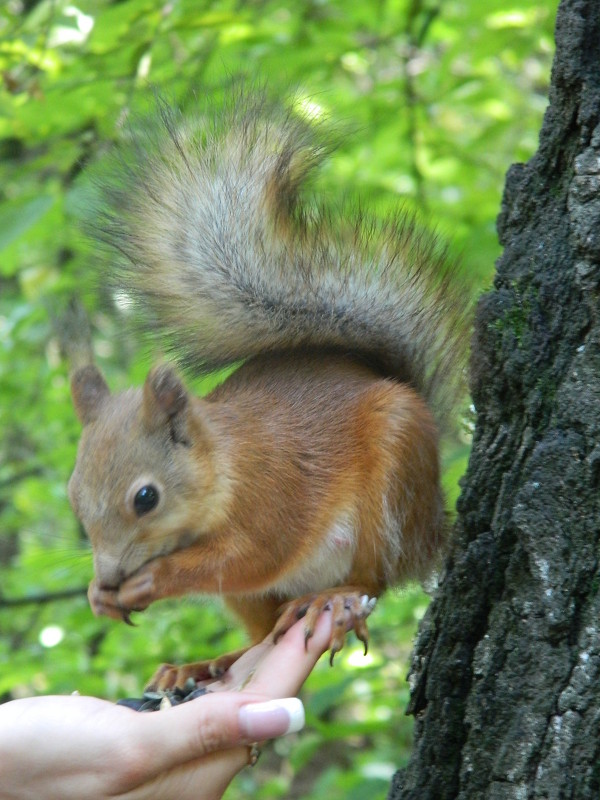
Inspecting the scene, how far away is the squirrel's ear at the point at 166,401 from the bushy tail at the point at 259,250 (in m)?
0.17

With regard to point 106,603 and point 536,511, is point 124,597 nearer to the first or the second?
point 106,603

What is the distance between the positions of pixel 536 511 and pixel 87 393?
990 mm

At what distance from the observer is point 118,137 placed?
1.99m

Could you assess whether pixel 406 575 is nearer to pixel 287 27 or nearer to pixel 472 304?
pixel 472 304

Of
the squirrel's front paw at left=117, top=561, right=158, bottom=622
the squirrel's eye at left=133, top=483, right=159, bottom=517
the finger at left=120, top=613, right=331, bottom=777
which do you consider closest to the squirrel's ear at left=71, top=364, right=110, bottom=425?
the squirrel's eye at left=133, top=483, right=159, bottom=517

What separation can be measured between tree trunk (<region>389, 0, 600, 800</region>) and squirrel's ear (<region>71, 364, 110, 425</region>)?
814mm

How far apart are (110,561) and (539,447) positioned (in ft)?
2.43

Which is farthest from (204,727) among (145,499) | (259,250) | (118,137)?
(118,137)

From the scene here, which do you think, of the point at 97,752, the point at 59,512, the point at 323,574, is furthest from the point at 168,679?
the point at 59,512

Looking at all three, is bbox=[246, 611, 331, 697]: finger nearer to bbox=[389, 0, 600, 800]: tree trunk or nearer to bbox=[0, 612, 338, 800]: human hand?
bbox=[0, 612, 338, 800]: human hand

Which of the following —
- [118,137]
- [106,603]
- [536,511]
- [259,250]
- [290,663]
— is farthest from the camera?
[118,137]

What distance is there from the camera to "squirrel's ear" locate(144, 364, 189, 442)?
1.72m

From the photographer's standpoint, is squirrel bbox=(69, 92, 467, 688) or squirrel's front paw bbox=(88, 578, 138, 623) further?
squirrel bbox=(69, 92, 467, 688)

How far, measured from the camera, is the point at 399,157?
3.58 metres
